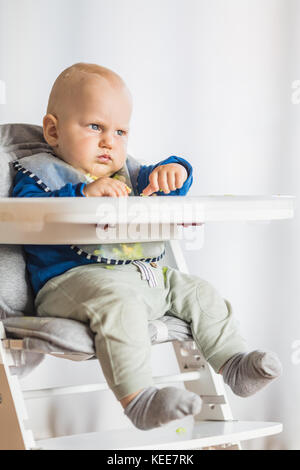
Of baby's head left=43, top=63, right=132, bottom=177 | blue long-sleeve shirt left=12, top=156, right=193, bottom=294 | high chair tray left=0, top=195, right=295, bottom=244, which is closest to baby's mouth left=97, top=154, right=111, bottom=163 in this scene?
baby's head left=43, top=63, right=132, bottom=177

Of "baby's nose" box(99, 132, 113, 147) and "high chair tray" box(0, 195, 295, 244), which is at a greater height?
"baby's nose" box(99, 132, 113, 147)

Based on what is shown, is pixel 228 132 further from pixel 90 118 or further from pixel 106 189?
pixel 106 189

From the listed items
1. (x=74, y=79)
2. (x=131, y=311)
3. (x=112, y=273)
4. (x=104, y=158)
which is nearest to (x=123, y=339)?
(x=131, y=311)

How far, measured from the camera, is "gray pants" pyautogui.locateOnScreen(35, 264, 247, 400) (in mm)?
1056

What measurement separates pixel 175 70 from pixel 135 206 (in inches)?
36.6

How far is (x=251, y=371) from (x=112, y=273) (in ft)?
0.88

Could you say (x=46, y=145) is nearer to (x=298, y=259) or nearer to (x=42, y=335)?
(x=42, y=335)

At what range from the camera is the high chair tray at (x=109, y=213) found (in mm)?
947

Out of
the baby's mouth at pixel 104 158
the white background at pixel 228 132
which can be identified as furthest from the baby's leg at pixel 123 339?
the white background at pixel 228 132

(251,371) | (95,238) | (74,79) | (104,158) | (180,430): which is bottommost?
(180,430)

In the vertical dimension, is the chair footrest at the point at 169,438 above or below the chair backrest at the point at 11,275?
below

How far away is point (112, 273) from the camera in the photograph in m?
1.19

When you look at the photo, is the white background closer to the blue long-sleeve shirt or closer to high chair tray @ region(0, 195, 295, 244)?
the blue long-sleeve shirt

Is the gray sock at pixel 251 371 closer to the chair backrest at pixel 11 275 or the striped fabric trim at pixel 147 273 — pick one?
the striped fabric trim at pixel 147 273
